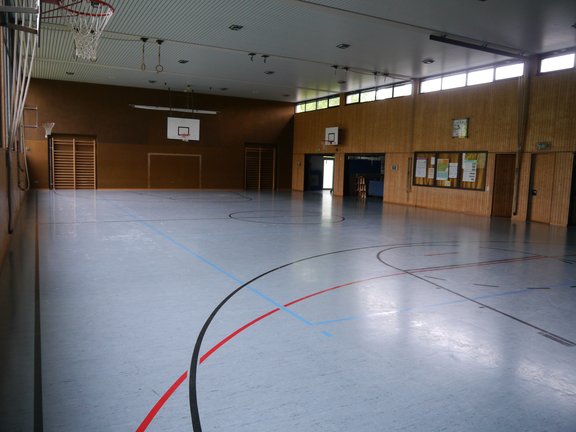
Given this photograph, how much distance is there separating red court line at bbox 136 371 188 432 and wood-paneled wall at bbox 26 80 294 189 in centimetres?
2193

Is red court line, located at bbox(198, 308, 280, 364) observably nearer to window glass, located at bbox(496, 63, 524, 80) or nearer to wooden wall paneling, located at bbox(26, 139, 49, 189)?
window glass, located at bbox(496, 63, 524, 80)

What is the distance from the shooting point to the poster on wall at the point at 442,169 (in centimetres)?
1778

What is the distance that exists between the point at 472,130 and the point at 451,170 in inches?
69.0

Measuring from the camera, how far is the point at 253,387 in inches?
131

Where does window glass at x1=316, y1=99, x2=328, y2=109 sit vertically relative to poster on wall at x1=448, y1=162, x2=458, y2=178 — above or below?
above

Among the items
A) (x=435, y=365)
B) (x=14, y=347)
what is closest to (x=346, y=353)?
(x=435, y=365)

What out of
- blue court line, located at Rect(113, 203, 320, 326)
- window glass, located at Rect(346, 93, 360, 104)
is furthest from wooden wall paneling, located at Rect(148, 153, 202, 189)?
blue court line, located at Rect(113, 203, 320, 326)

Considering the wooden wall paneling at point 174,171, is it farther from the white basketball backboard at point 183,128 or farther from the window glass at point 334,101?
the window glass at point 334,101

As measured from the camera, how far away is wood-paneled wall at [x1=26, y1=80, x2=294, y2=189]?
22.1 meters

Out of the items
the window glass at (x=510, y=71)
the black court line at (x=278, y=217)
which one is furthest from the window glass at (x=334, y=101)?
the black court line at (x=278, y=217)

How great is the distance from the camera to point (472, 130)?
54.2ft

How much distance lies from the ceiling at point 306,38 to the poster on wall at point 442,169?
343 cm

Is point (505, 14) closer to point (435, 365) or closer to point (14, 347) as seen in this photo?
point (435, 365)

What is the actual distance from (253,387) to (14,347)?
2081 millimetres
